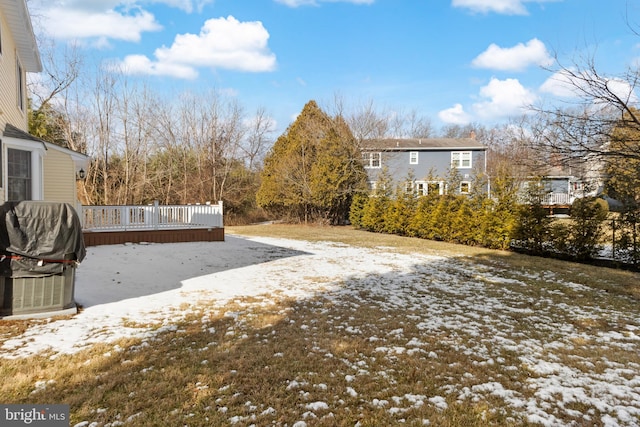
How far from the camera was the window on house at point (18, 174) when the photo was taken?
724 cm

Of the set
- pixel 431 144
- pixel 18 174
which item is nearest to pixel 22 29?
pixel 18 174

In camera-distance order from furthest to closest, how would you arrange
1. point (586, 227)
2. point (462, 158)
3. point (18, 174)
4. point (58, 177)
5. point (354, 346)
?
point (462, 158) < point (58, 177) < point (586, 227) < point (18, 174) < point (354, 346)

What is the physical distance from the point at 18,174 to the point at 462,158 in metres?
28.0

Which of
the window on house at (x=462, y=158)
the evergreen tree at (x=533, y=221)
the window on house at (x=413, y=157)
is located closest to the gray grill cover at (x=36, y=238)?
the evergreen tree at (x=533, y=221)

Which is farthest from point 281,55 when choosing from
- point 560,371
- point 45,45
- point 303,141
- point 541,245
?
point 560,371

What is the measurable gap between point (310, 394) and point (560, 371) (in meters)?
2.35

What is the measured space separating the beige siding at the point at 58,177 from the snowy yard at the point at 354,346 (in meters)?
5.11

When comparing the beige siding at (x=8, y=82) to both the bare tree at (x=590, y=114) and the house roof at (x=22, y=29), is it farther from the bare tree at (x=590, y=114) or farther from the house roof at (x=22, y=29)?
the bare tree at (x=590, y=114)

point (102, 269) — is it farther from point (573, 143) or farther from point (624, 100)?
point (624, 100)

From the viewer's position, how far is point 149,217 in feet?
37.8

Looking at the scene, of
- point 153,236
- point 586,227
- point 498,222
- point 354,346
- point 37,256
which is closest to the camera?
point 354,346

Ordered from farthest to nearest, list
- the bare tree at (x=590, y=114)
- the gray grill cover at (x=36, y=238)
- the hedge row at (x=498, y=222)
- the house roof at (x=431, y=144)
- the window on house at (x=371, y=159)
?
1. the house roof at (x=431, y=144)
2. the window on house at (x=371, y=159)
3. the hedge row at (x=498, y=222)
4. the bare tree at (x=590, y=114)
5. the gray grill cover at (x=36, y=238)

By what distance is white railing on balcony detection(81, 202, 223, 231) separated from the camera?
10.8 metres

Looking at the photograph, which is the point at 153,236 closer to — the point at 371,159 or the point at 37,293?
the point at 37,293
